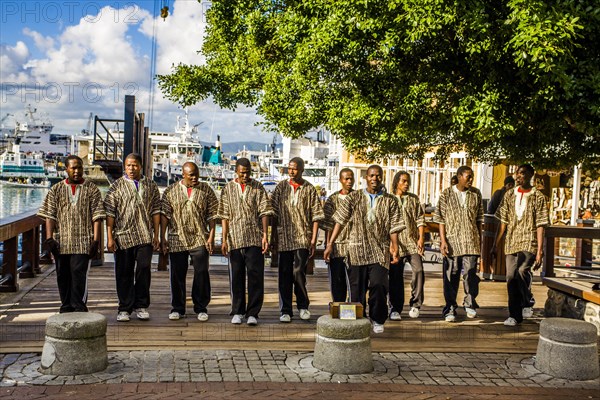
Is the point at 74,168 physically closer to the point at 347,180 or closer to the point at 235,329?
the point at 235,329

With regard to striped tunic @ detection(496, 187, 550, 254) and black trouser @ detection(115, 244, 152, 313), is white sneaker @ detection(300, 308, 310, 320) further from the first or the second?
striped tunic @ detection(496, 187, 550, 254)

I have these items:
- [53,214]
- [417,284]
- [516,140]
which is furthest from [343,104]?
[53,214]

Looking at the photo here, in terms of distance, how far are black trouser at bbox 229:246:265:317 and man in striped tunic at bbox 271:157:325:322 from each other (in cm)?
32

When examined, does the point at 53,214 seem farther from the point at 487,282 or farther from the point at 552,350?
the point at 487,282

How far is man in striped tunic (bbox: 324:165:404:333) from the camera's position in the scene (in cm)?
818

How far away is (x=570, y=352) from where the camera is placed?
22.3ft

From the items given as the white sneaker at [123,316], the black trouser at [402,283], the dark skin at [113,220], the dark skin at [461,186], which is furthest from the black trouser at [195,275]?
the dark skin at [461,186]

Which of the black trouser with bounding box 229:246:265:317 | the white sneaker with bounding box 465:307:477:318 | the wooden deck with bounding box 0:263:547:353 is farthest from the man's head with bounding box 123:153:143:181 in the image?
the white sneaker with bounding box 465:307:477:318

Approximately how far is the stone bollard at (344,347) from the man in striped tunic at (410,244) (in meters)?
2.34

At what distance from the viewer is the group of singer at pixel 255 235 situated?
8.12 meters

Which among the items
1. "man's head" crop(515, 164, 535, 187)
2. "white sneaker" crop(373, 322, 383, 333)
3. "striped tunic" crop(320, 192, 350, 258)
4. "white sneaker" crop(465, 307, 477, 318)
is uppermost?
"man's head" crop(515, 164, 535, 187)

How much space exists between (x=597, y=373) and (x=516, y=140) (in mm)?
4470

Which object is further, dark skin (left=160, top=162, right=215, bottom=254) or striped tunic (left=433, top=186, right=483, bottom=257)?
striped tunic (left=433, top=186, right=483, bottom=257)

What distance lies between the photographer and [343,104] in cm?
1361
